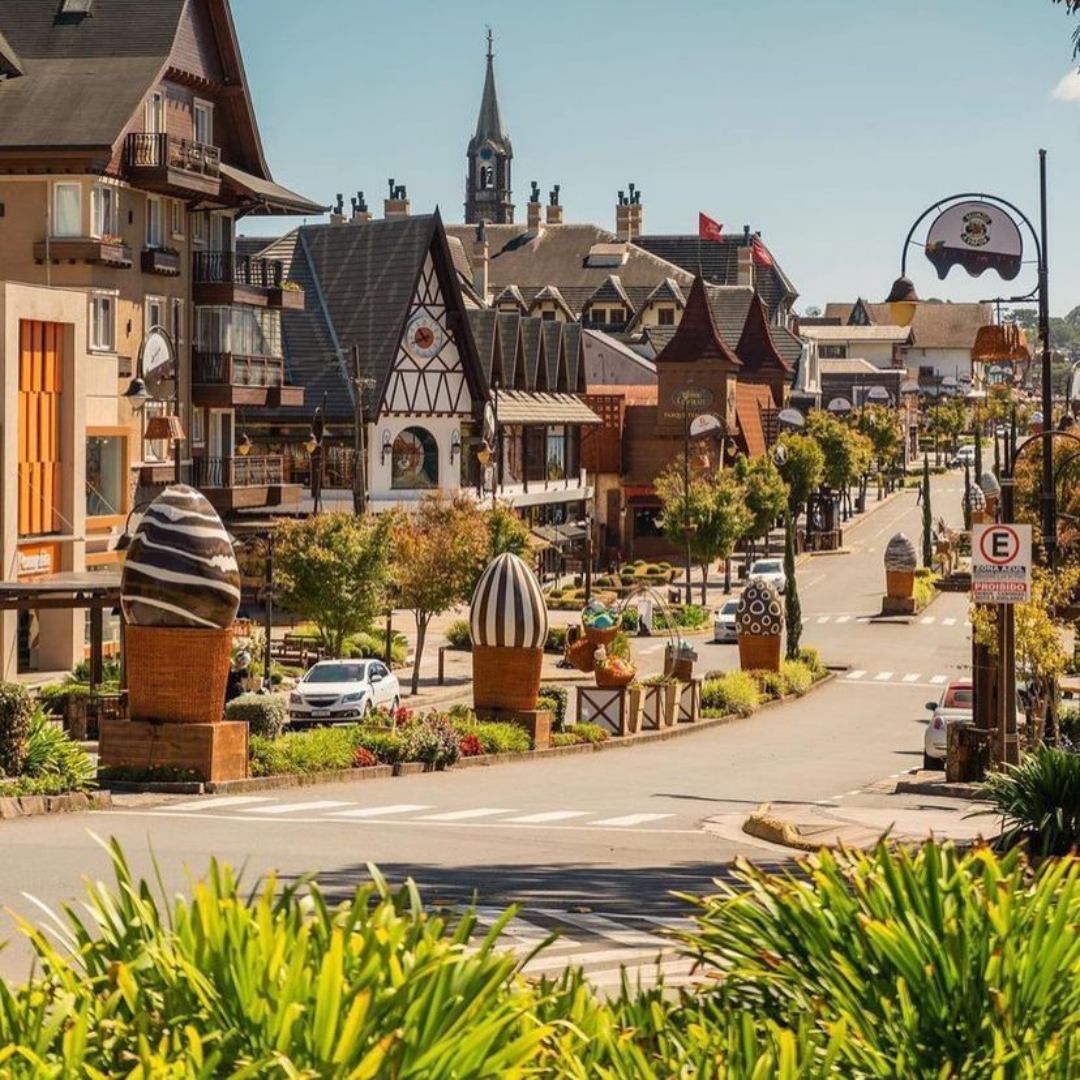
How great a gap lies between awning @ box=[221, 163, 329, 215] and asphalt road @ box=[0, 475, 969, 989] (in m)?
22.4

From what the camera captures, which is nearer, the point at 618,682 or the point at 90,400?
the point at 618,682

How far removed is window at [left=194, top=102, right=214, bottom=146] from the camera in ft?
191

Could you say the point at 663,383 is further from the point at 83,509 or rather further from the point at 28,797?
the point at 28,797

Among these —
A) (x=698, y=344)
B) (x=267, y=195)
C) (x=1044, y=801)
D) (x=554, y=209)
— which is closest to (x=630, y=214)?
(x=554, y=209)

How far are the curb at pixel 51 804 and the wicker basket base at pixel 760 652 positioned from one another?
31.6 meters

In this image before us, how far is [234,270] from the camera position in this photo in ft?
198

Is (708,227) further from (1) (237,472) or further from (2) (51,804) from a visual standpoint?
(2) (51,804)

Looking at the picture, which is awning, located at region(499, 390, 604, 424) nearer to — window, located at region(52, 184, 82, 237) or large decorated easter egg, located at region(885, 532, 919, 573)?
large decorated easter egg, located at region(885, 532, 919, 573)

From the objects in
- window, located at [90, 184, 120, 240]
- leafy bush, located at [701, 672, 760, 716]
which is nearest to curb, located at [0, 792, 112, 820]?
leafy bush, located at [701, 672, 760, 716]

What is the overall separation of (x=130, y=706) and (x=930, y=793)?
11296mm

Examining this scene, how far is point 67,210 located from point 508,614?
21.5 metres

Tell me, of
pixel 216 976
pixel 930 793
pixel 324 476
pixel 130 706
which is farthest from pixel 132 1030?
pixel 324 476

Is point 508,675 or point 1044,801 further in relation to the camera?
point 508,675

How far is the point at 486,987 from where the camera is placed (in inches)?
231
